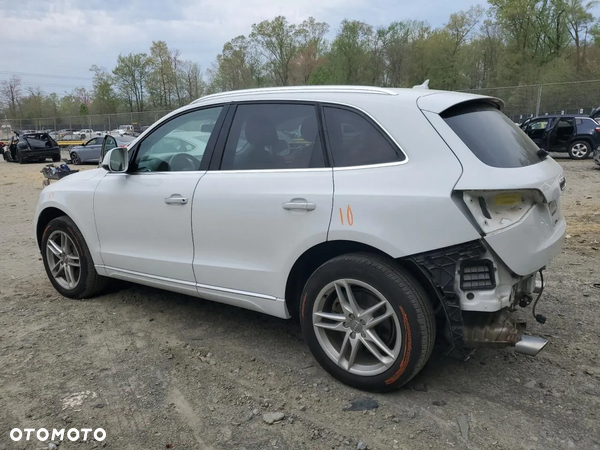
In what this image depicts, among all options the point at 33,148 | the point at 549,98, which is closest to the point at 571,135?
the point at 549,98

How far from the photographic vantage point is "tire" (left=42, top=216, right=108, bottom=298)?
4.52 metres

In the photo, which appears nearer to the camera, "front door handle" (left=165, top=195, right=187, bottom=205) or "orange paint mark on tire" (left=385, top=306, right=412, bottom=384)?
"orange paint mark on tire" (left=385, top=306, right=412, bottom=384)

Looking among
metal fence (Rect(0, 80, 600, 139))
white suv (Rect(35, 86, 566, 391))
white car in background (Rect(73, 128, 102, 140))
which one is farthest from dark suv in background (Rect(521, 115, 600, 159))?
white car in background (Rect(73, 128, 102, 140))

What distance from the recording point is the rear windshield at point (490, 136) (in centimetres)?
276

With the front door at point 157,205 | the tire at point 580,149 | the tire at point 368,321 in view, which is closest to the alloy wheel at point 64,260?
the front door at point 157,205

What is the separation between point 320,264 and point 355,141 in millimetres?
837

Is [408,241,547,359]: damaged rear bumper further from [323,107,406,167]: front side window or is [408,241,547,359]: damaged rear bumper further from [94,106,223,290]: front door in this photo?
[94,106,223,290]: front door

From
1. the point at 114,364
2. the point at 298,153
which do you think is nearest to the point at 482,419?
the point at 298,153

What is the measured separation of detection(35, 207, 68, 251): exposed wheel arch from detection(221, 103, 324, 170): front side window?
7.28 ft

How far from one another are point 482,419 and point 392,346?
61cm

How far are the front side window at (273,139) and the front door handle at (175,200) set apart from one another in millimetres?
388

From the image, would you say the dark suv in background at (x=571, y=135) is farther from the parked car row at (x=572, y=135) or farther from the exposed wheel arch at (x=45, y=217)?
the exposed wheel arch at (x=45, y=217)

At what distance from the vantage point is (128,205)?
13.2ft

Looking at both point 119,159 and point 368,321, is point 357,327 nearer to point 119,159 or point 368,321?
point 368,321
